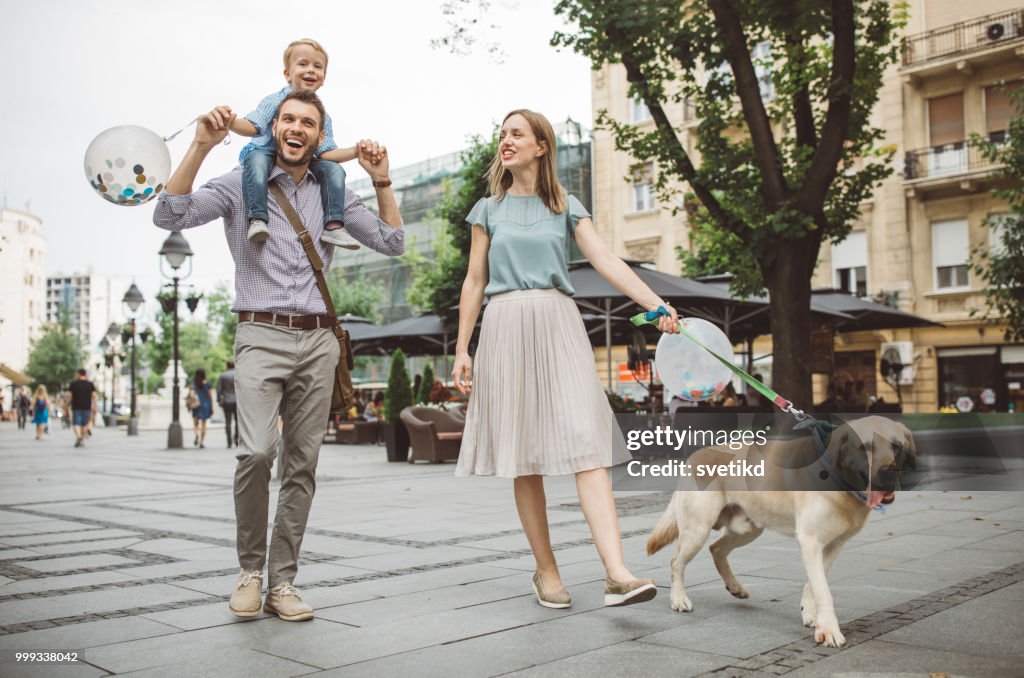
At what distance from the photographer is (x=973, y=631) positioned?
11.5 feet

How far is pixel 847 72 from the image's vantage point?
12047 millimetres

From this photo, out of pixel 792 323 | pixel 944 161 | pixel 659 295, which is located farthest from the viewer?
pixel 944 161

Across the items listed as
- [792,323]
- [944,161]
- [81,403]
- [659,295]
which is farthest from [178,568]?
[944,161]

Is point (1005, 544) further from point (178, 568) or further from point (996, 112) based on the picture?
point (996, 112)

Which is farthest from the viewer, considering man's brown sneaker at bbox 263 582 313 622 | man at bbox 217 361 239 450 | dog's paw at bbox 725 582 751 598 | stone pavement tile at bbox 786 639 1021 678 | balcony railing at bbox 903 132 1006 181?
balcony railing at bbox 903 132 1006 181

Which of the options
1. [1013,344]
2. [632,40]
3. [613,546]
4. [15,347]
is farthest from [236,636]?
[15,347]

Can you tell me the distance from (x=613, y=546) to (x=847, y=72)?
9.94m

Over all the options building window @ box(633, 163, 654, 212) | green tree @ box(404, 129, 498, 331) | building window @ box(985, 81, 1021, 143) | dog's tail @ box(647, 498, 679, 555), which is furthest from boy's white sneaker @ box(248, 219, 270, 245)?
building window @ box(633, 163, 654, 212)

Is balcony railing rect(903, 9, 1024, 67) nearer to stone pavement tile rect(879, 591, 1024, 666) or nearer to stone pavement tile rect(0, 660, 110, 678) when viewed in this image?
stone pavement tile rect(879, 591, 1024, 666)

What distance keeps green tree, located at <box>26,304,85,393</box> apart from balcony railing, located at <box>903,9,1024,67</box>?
63.6 m

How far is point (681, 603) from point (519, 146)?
207 centimetres

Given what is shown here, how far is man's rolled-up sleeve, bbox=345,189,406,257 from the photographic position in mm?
4340

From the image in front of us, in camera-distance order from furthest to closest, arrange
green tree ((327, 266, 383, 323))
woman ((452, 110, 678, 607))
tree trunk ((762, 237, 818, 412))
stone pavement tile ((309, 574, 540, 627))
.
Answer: green tree ((327, 266, 383, 323)), tree trunk ((762, 237, 818, 412)), woman ((452, 110, 678, 607)), stone pavement tile ((309, 574, 540, 627))

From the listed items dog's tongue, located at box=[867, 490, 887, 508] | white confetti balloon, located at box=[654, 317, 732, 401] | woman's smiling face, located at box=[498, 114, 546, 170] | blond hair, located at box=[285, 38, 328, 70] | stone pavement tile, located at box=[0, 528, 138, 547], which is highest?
blond hair, located at box=[285, 38, 328, 70]
